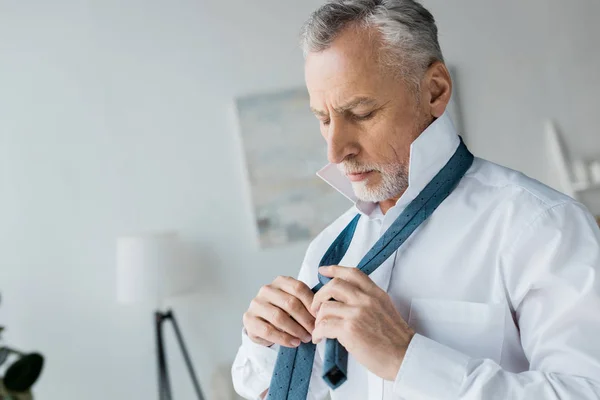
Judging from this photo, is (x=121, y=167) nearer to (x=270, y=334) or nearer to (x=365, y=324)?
(x=270, y=334)

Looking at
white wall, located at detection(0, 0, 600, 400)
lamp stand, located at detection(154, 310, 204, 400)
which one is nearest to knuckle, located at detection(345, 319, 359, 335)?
lamp stand, located at detection(154, 310, 204, 400)

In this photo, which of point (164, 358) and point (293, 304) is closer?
point (293, 304)

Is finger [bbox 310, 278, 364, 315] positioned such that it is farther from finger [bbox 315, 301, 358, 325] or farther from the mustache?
the mustache

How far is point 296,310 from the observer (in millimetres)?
1124

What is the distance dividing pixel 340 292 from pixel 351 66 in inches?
15.7

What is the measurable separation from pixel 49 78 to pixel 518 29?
9.12 ft

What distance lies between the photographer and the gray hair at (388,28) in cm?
118

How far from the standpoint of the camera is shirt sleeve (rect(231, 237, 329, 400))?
1.31 metres

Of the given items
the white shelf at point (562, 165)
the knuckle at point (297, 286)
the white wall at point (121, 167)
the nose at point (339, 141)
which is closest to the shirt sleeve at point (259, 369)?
the knuckle at point (297, 286)

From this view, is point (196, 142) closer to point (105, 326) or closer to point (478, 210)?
point (105, 326)

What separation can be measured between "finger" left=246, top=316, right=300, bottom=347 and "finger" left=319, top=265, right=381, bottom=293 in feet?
0.53

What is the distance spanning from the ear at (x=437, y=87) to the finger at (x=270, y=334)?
0.49m

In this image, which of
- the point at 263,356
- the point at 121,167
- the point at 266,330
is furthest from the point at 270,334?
the point at 121,167

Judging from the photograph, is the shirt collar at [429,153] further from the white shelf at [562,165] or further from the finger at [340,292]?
the white shelf at [562,165]
